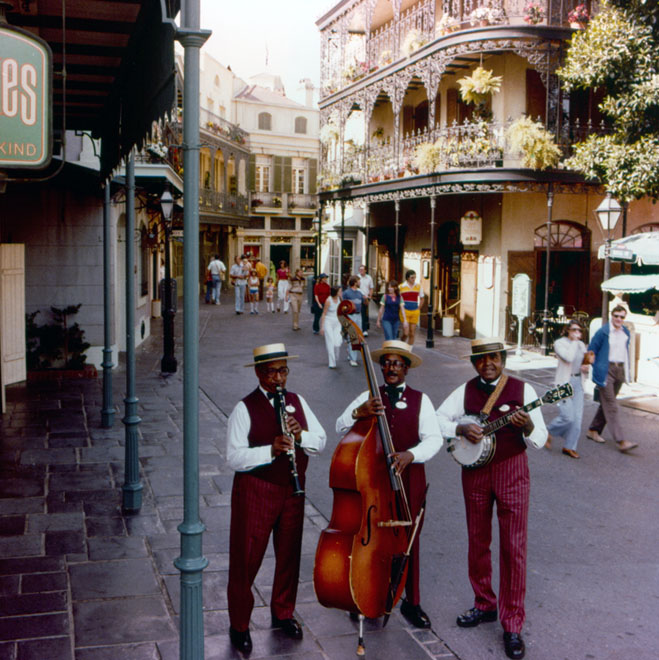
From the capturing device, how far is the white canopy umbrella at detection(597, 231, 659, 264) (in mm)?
13531

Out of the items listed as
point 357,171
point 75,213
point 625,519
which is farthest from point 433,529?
point 357,171

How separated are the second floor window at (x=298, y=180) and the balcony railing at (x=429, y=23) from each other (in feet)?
67.5

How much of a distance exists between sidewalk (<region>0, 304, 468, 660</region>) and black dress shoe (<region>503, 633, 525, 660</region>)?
38 centimetres

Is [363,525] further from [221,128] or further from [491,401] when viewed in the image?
[221,128]

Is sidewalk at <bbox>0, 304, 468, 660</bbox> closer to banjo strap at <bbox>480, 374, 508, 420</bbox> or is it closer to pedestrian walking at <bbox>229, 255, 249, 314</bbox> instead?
banjo strap at <bbox>480, 374, 508, 420</bbox>

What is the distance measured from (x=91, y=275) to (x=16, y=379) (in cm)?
239

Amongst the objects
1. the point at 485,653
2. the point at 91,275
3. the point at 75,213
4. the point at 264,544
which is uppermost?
the point at 75,213

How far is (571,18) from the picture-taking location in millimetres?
17156

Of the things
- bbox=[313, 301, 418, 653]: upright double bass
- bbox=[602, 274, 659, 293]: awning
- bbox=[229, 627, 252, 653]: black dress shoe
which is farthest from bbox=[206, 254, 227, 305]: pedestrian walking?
bbox=[313, 301, 418, 653]: upright double bass

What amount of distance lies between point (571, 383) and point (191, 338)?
21.2 feet

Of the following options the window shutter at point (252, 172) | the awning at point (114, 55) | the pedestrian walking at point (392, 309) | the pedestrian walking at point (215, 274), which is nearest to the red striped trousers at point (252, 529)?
the awning at point (114, 55)

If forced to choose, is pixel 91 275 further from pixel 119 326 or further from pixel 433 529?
pixel 433 529

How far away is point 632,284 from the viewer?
1367 centimetres

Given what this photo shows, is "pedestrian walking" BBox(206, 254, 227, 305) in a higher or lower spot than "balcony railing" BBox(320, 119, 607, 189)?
lower
